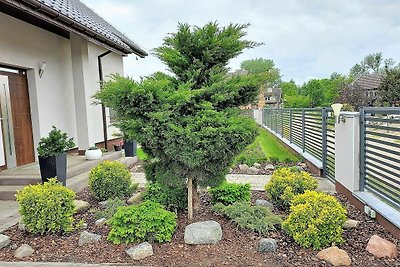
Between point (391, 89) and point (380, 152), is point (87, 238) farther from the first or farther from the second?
point (391, 89)

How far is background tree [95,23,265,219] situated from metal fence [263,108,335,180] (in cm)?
350

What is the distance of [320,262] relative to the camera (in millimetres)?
2906

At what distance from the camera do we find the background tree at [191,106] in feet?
10.9

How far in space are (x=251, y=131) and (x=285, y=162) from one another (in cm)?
536

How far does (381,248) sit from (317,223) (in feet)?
2.09

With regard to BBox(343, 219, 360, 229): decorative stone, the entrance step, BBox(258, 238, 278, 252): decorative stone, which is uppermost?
the entrance step

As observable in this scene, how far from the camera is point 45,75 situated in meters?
7.67

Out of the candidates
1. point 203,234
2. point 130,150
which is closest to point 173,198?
point 203,234

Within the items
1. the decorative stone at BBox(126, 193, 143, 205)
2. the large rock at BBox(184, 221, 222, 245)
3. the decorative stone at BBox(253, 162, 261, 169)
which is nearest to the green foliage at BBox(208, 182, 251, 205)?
the large rock at BBox(184, 221, 222, 245)

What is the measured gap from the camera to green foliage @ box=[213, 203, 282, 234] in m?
3.54

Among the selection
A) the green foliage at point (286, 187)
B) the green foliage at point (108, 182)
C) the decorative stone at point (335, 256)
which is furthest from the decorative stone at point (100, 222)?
the decorative stone at point (335, 256)

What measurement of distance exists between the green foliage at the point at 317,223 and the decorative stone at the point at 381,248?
0.27 meters

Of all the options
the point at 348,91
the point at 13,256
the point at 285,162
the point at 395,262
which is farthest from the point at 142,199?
the point at 348,91

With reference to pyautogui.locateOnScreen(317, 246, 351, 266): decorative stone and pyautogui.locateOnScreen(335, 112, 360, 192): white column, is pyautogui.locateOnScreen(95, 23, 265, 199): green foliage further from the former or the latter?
pyautogui.locateOnScreen(335, 112, 360, 192): white column
